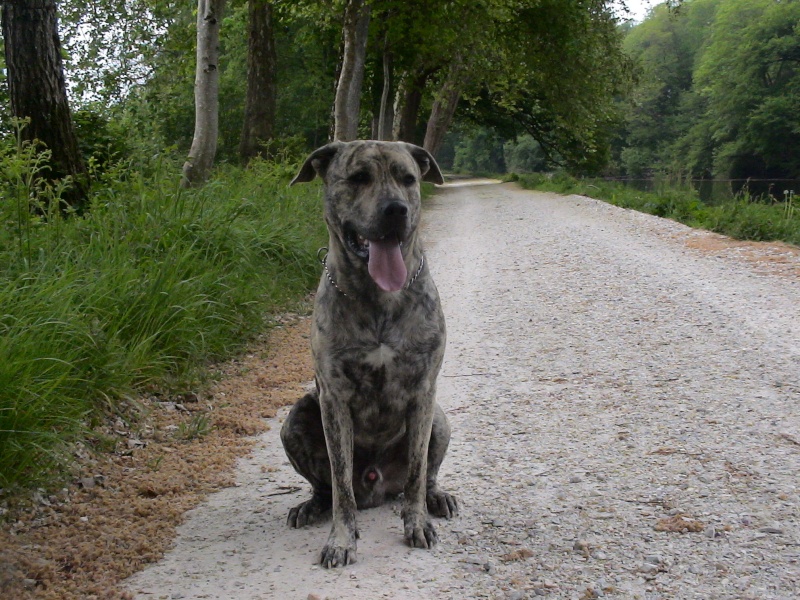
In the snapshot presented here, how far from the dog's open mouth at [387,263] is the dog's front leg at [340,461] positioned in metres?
0.57

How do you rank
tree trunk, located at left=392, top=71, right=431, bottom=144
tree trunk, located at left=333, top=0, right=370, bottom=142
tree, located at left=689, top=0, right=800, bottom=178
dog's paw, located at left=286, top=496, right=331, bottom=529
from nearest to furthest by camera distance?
dog's paw, located at left=286, top=496, right=331, bottom=529
tree trunk, located at left=333, top=0, right=370, bottom=142
tree trunk, located at left=392, top=71, right=431, bottom=144
tree, located at left=689, top=0, right=800, bottom=178

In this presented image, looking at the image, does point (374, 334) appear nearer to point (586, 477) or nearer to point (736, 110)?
point (586, 477)

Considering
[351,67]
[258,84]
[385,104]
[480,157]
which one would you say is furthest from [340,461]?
[480,157]

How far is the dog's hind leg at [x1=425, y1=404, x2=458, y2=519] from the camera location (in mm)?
3859

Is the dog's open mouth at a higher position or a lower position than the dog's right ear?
lower

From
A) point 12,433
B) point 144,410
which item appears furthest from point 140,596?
point 144,410

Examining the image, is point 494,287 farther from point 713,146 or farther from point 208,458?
point 713,146

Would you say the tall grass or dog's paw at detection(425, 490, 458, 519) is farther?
the tall grass

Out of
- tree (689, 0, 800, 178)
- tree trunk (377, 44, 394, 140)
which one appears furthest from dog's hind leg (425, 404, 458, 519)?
tree (689, 0, 800, 178)

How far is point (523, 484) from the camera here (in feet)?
13.8

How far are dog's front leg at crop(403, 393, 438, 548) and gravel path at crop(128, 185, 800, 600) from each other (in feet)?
0.34

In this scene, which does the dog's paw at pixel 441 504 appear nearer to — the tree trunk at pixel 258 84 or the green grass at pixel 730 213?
the green grass at pixel 730 213

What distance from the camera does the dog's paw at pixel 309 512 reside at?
3811 millimetres

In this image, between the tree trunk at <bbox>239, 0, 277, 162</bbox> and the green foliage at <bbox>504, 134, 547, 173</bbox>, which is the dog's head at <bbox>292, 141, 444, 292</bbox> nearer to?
the tree trunk at <bbox>239, 0, 277, 162</bbox>
